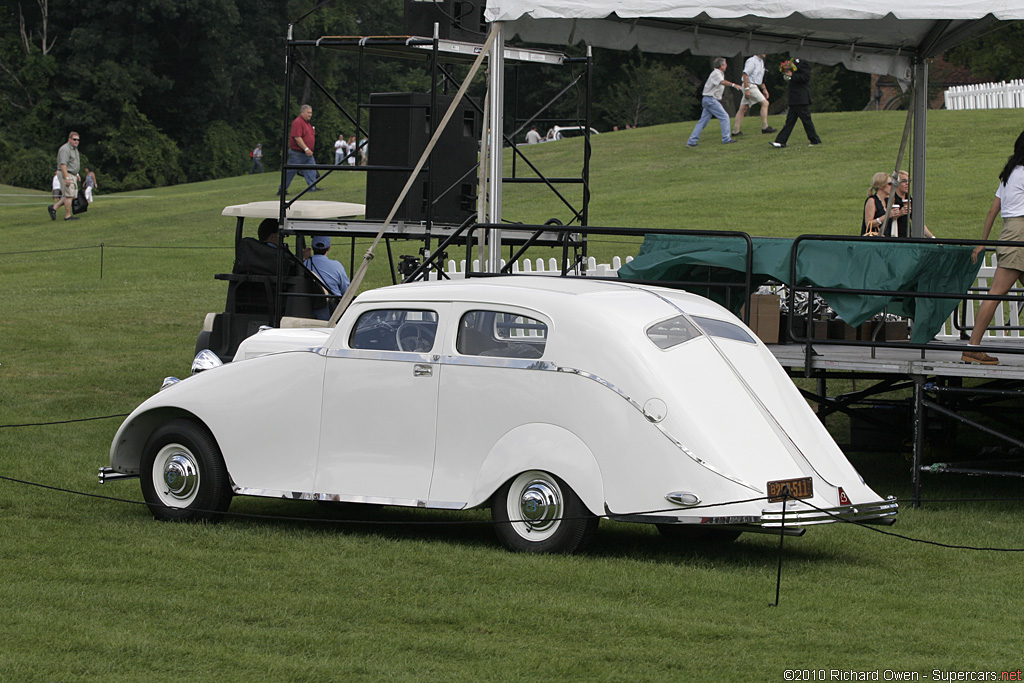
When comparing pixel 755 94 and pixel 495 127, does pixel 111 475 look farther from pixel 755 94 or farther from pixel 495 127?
pixel 755 94

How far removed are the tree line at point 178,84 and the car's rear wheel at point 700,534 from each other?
53.9 meters

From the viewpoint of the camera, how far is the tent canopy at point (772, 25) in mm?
10477

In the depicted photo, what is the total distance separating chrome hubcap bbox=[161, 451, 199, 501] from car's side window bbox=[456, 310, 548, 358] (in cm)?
214

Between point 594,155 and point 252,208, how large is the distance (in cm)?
2380

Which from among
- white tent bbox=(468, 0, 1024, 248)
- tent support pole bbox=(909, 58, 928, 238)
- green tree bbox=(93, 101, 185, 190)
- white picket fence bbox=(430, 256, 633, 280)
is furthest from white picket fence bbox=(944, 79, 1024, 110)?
green tree bbox=(93, 101, 185, 190)

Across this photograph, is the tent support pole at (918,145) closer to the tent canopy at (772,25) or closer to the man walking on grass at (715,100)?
the tent canopy at (772,25)

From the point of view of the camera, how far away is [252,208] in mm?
14789

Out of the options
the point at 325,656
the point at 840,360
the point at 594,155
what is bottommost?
the point at 325,656

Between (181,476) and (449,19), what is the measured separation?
7.47 meters

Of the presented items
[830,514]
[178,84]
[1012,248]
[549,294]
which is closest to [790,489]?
[830,514]

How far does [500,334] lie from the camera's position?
8.47 m

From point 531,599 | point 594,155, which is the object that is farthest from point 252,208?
point 594,155

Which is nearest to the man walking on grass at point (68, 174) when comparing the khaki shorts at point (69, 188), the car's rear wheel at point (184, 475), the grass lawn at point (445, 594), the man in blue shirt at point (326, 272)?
the khaki shorts at point (69, 188)

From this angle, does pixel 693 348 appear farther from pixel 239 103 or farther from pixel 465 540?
pixel 239 103
